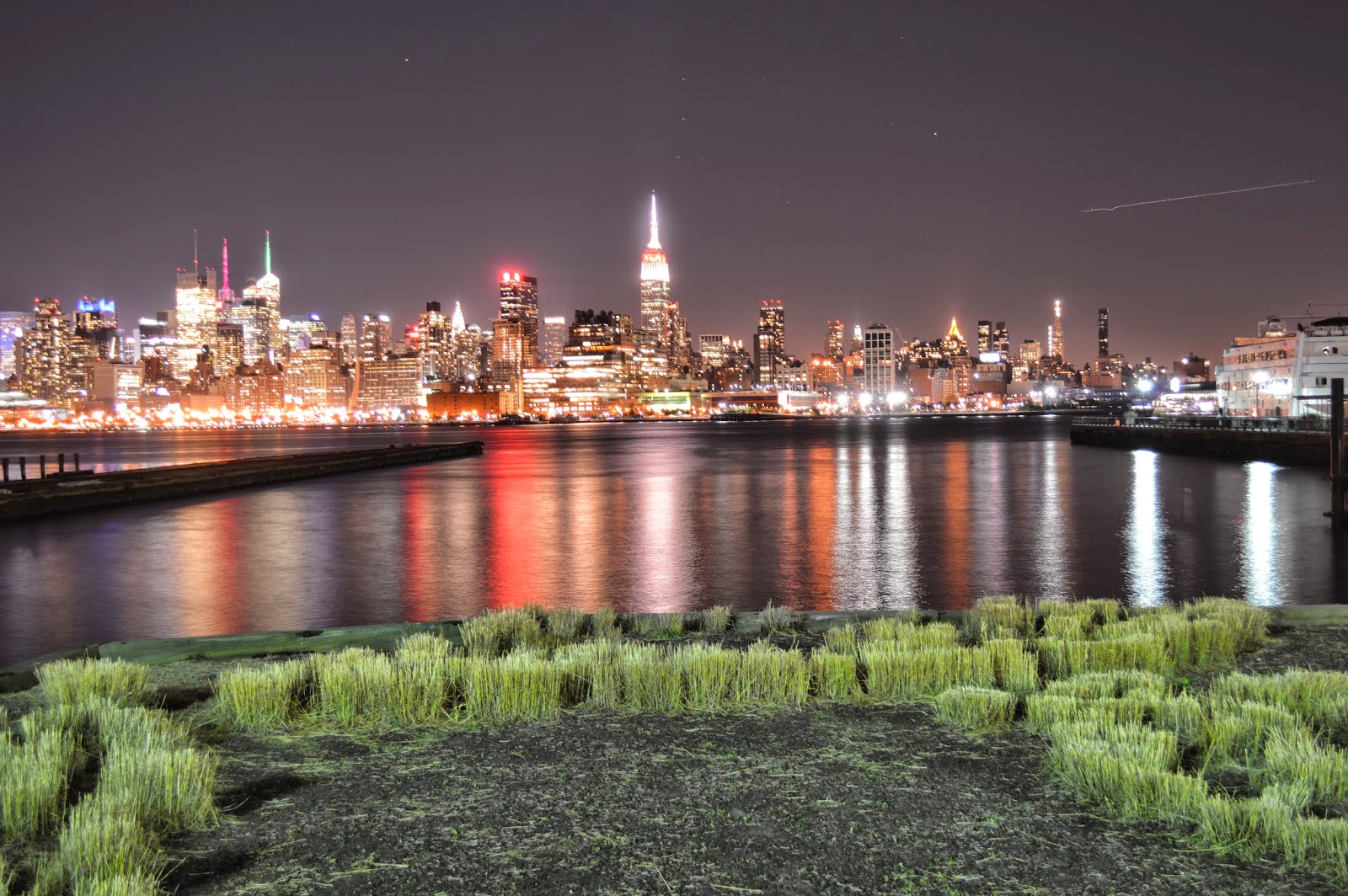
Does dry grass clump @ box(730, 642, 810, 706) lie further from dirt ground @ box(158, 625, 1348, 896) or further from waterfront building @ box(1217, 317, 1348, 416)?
waterfront building @ box(1217, 317, 1348, 416)

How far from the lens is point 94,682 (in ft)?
27.1

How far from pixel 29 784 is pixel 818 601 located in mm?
12142

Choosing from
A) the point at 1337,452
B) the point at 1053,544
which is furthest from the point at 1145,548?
the point at 1337,452

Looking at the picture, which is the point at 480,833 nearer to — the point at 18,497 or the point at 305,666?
the point at 305,666

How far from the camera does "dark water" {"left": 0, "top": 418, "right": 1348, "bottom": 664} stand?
1658 centimetres

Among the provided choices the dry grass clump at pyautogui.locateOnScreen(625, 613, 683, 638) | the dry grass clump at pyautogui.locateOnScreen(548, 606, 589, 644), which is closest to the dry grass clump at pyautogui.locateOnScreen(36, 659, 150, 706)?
the dry grass clump at pyautogui.locateOnScreen(548, 606, 589, 644)

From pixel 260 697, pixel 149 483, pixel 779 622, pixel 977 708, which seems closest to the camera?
pixel 977 708

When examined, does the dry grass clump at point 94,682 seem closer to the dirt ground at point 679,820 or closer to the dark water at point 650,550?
the dirt ground at point 679,820

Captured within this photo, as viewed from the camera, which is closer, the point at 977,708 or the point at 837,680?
the point at 977,708

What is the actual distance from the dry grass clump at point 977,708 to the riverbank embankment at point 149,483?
28958mm

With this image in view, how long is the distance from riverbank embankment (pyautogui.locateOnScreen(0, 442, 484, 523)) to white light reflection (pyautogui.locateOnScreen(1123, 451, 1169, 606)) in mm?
28666

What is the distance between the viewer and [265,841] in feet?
17.9

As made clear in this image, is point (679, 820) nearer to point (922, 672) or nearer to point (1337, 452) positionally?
point (922, 672)

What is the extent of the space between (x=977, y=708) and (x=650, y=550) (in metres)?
15.8
